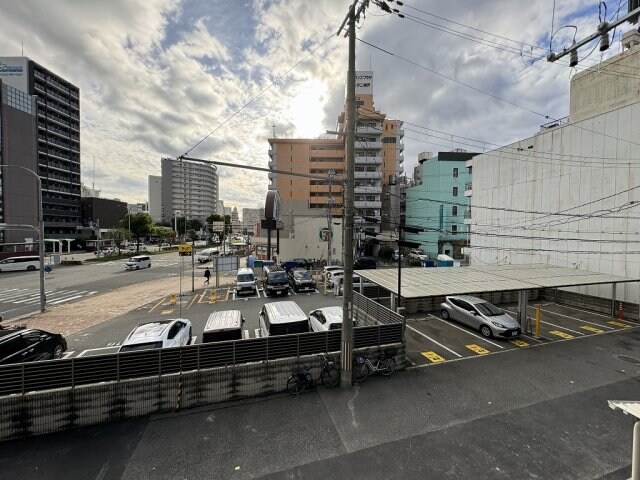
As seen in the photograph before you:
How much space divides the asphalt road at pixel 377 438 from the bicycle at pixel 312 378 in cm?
27

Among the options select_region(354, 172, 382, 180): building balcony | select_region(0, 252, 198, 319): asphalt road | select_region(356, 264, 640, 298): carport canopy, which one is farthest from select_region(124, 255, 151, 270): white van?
select_region(354, 172, 382, 180): building balcony

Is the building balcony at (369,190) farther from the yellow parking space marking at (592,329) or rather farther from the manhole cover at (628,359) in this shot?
the manhole cover at (628,359)

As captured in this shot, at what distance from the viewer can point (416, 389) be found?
342 inches

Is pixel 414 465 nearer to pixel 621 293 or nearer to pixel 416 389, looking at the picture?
pixel 416 389

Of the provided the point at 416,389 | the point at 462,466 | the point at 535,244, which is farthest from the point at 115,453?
the point at 535,244

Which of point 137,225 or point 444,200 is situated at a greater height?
point 444,200

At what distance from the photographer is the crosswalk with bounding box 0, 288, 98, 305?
2041 centimetres

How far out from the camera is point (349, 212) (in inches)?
322

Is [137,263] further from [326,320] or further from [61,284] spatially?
[326,320]

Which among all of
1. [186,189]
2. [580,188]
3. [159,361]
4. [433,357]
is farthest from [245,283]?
[186,189]

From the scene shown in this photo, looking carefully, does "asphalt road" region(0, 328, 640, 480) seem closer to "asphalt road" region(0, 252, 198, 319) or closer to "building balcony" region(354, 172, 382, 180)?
"asphalt road" region(0, 252, 198, 319)

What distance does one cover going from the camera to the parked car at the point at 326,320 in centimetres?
1061

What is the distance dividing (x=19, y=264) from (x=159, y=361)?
142ft

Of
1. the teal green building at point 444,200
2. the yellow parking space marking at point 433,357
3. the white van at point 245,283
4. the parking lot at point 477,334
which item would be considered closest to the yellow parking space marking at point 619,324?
the parking lot at point 477,334
